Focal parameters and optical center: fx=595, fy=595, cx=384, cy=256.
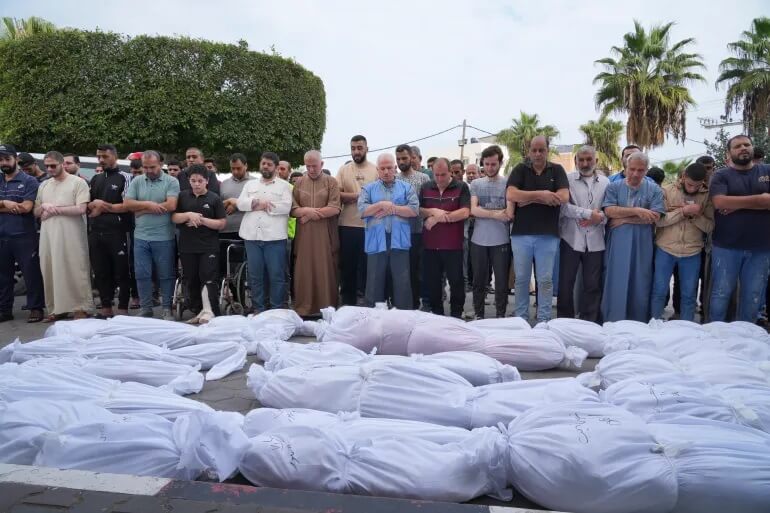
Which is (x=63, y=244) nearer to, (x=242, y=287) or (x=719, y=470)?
(x=242, y=287)

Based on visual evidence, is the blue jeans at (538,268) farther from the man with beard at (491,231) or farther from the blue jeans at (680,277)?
the blue jeans at (680,277)

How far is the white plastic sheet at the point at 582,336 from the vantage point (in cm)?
490

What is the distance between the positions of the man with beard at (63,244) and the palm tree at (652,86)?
76.8ft

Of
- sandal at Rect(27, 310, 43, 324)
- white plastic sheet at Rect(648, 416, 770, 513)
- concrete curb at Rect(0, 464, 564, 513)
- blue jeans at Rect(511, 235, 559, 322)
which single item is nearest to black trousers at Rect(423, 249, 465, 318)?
blue jeans at Rect(511, 235, 559, 322)

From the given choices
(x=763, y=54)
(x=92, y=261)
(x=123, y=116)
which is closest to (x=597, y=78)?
(x=763, y=54)

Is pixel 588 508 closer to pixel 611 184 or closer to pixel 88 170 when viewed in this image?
pixel 611 184

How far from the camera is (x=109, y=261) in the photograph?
7078mm

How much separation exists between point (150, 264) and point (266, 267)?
1.32 metres

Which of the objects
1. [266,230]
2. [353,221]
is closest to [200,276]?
[266,230]

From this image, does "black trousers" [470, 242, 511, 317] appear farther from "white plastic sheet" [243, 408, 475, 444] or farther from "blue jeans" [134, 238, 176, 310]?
"white plastic sheet" [243, 408, 475, 444]

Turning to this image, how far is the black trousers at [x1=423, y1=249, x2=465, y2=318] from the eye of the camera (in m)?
6.67

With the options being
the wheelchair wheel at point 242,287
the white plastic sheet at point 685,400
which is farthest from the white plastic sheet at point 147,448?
the wheelchair wheel at point 242,287

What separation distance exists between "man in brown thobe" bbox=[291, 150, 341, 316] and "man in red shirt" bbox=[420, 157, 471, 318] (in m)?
1.10

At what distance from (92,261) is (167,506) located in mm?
5624
